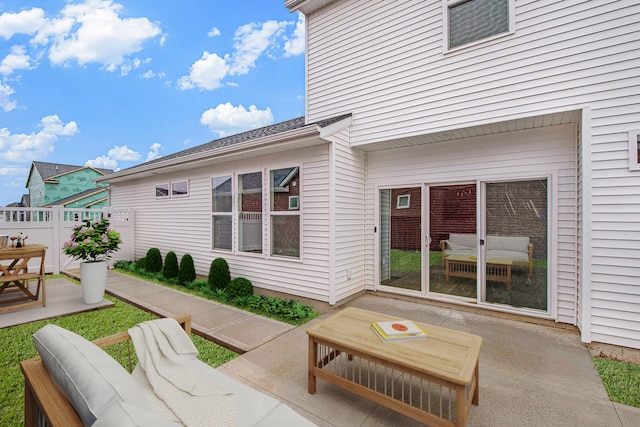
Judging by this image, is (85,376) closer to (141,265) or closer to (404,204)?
(404,204)

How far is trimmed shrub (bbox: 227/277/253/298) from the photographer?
17.1ft

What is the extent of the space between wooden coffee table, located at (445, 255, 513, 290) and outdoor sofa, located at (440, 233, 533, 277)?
0.06m

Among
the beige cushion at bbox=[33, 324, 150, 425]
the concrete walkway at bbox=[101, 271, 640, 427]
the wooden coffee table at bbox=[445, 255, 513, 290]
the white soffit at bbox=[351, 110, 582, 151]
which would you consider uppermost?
the white soffit at bbox=[351, 110, 582, 151]

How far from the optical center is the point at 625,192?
11.0 ft

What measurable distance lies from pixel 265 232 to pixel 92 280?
3.05 m

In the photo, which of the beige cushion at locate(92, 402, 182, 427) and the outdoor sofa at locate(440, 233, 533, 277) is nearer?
the beige cushion at locate(92, 402, 182, 427)

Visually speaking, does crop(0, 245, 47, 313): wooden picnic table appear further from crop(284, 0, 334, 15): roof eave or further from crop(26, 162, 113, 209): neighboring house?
crop(26, 162, 113, 209): neighboring house

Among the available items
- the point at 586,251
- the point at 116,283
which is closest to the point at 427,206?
the point at 586,251

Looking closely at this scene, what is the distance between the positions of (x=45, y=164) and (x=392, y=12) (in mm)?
36795

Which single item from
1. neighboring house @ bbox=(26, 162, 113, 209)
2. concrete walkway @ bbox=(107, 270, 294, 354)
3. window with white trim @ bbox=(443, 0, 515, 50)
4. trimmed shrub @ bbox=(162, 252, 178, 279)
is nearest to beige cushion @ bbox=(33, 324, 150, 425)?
concrete walkway @ bbox=(107, 270, 294, 354)

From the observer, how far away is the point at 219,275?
5.71 m

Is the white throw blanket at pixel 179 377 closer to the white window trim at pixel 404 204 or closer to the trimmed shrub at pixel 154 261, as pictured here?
the white window trim at pixel 404 204

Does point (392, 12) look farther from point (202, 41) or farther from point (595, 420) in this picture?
point (202, 41)

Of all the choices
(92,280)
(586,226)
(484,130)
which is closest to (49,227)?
(92,280)
